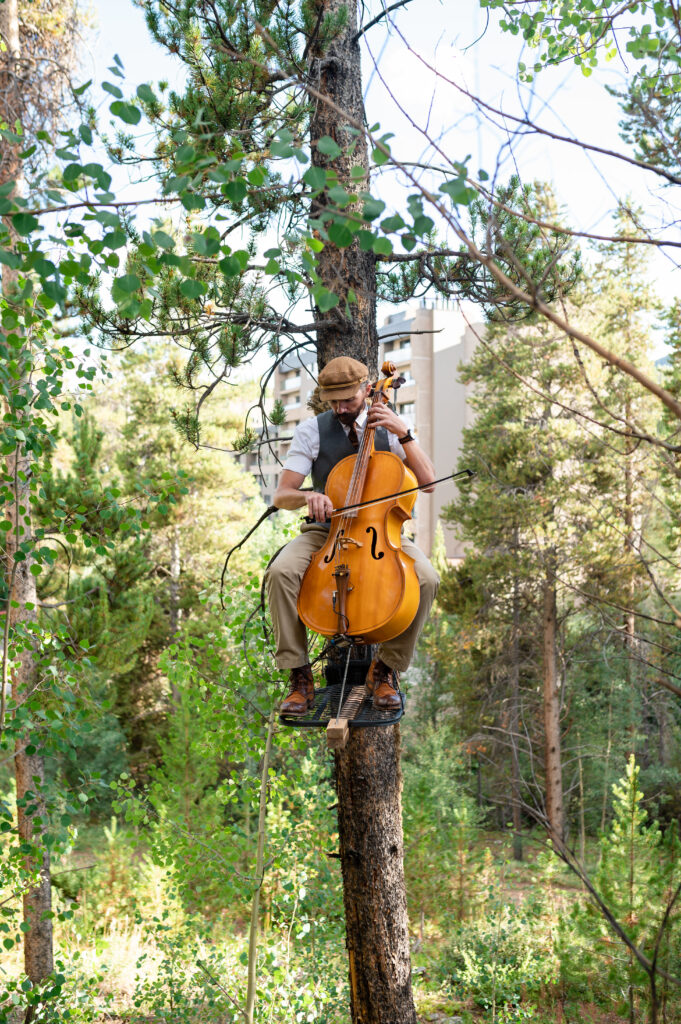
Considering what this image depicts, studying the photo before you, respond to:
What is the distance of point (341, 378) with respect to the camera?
3365 millimetres

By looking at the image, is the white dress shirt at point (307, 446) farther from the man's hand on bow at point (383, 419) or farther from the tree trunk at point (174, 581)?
the tree trunk at point (174, 581)

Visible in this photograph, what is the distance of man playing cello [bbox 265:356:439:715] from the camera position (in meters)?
3.20

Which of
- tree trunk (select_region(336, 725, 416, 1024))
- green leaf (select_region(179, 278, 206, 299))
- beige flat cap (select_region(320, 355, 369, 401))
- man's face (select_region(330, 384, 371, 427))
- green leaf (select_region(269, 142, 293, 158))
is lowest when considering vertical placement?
tree trunk (select_region(336, 725, 416, 1024))

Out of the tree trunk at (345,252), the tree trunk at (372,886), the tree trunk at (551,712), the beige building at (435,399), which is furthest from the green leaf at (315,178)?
the beige building at (435,399)

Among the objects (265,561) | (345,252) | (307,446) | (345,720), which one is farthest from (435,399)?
(345,720)

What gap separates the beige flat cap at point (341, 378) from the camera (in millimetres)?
3357

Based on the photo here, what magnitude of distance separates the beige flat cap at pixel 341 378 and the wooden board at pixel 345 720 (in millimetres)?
1169

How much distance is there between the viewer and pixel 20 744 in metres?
7.45

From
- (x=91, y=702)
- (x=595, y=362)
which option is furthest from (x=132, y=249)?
(x=595, y=362)

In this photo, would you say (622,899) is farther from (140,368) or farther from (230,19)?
(140,368)

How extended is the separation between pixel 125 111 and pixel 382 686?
2.20 metres

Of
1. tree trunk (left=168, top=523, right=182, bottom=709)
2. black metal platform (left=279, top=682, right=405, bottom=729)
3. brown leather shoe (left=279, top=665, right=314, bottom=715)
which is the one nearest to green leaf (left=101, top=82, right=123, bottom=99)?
black metal platform (left=279, top=682, right=405, bottom=729)

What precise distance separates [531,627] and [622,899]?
8078 mm

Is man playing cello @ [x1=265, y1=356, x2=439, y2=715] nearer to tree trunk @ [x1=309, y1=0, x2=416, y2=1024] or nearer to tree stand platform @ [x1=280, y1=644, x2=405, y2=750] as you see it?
tree stand platform @ [x1=280, y1=644, x2=405, y2=750]
